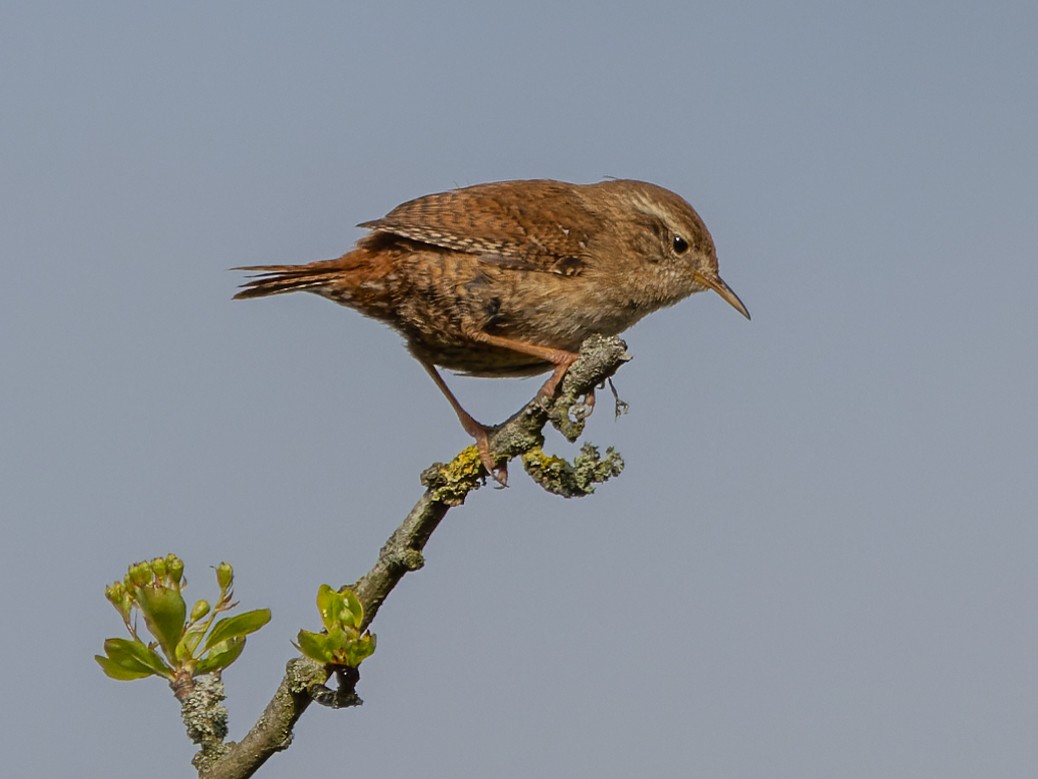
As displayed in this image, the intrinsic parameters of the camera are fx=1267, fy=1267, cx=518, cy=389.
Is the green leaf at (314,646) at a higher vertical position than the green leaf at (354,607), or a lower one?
lower

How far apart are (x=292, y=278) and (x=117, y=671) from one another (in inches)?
79.8

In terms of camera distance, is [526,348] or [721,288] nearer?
[526,348]

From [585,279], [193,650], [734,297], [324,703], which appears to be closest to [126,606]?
[193,650]

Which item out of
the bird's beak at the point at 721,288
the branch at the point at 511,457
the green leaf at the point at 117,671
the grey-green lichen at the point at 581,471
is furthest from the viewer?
the bird's beak at the point at 721,288

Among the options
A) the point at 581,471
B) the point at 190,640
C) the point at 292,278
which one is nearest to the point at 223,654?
the point at 190,640

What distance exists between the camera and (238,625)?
199cm

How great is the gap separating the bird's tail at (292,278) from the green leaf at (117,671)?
5.88ft

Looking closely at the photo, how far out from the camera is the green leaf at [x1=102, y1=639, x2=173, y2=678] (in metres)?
1.96

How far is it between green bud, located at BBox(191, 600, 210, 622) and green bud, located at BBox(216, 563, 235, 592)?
3 centimetres

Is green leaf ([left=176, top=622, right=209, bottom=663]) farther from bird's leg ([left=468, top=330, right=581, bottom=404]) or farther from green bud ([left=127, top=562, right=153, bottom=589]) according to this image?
bird's leg ([left=468, top=330, right=581, bottom=404])

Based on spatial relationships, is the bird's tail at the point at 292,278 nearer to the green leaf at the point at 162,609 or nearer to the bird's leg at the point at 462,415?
the bird's leg at the point at 462,415

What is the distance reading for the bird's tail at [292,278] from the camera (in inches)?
147

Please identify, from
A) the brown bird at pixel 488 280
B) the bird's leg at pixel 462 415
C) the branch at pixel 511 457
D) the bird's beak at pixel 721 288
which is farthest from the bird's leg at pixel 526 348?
the branch at pixel 511 457

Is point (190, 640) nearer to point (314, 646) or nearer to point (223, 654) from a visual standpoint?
point (223, 654)
